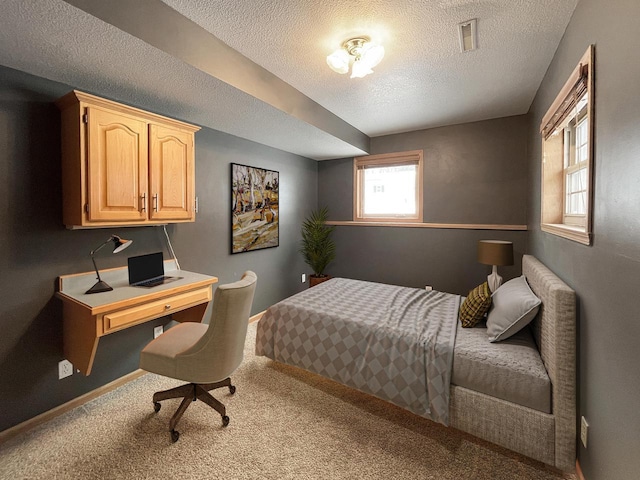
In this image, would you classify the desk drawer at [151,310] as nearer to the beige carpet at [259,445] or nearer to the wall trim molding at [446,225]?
the beige carpet at [259,445]

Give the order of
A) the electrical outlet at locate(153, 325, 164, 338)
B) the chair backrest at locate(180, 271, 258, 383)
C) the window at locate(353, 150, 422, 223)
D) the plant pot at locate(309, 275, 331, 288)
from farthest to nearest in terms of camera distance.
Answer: the plant pot at locate(309, 275, 331, 288) → the window at locate(353, 150, 422, 223) → the electrical outlet at locate(153, 325, 164, 338) → the chair backrest at locate(180, 271, 258, 383)

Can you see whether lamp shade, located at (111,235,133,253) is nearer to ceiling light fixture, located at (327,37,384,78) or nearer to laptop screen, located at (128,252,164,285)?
laptop screen, located at (128,252,164,285)

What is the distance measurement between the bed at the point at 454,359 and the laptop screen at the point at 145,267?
103 cm

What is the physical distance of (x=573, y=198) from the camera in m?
2.05

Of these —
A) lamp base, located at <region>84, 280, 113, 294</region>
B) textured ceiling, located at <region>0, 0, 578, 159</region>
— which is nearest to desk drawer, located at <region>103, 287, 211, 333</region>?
lamp base, located at <region>84, 280, 113, 294</region>

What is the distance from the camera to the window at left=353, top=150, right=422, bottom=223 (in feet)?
13.5

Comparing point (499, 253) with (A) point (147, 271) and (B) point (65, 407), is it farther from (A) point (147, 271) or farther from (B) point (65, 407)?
(B) point (65, 407)

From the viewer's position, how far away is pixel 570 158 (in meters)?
2.14

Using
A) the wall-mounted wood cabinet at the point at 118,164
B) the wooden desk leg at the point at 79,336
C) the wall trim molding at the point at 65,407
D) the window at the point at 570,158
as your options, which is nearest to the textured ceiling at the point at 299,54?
the wall-mounted wood cabinet at the point at 118,164

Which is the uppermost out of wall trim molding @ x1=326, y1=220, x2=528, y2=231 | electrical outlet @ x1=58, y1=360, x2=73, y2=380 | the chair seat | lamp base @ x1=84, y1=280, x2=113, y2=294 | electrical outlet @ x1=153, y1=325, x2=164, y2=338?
wall trim molding @ x1=326, y1=220, x2=528, y2=231

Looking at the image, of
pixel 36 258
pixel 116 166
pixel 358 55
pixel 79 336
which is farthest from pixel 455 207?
pixel 36 258

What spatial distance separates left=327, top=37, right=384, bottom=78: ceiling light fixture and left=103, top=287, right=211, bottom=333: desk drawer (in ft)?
6.85

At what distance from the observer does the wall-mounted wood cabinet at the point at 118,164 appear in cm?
191

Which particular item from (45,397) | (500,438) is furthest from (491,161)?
(45,397)
